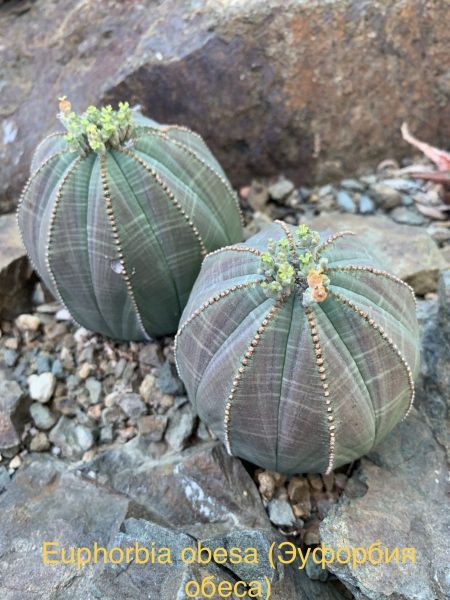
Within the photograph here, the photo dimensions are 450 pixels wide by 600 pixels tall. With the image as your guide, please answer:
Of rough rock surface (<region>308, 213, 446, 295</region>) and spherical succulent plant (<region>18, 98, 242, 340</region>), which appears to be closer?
spherical succulent plant (<region>18, 98, 242, 340</region>)

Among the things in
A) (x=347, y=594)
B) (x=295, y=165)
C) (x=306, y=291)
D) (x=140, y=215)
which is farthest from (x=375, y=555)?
(x=295, y=165)

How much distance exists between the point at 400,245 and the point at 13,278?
72.7 inches

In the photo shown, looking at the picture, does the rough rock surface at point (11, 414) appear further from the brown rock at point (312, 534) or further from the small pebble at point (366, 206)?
the small pebble at point (366, 206)

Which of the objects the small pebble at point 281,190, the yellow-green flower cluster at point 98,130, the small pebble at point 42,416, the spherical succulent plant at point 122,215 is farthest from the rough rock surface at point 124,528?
the small pebble at point 281,190

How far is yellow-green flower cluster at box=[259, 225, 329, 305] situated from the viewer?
155 centimetres

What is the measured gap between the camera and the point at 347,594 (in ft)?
6.69

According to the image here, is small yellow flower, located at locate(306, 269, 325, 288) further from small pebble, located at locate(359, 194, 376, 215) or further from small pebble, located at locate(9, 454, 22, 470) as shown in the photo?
small pebble, located at locate(359, 194, 376, 215)

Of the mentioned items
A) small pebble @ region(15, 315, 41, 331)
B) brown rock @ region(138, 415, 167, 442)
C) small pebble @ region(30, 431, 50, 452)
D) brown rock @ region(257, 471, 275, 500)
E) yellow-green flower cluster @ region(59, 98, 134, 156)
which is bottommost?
brown rock @ region(257, 471, 275, 500)

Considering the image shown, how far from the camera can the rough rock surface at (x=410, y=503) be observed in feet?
6.05

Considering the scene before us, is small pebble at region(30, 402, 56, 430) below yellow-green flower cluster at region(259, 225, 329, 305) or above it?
below

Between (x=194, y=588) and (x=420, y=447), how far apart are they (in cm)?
97

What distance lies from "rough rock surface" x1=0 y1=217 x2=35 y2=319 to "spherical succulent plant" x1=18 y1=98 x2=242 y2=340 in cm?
48

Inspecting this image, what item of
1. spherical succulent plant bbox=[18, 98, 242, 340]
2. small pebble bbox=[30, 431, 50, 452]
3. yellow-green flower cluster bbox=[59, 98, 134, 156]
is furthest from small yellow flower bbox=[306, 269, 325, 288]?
small pebble bbox=[30, 431, 50, 452]

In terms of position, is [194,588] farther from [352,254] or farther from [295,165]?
[295,165]
